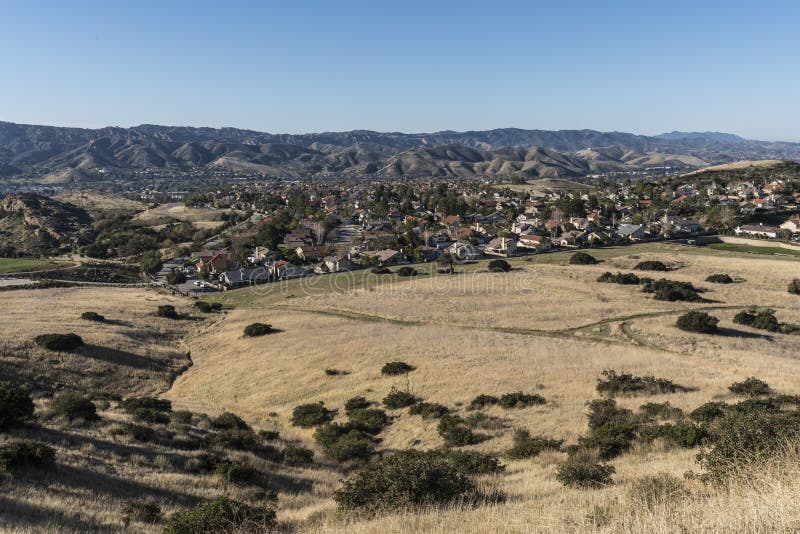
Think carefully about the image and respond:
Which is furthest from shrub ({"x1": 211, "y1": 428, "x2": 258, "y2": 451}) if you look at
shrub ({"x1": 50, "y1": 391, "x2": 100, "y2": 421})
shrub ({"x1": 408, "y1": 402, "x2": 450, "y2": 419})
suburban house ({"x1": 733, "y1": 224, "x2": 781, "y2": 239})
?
suburban house ({"x1": 733, "y1": 224, "x2": 781, "y2": 239})

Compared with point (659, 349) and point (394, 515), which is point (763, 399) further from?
point (394, 515)

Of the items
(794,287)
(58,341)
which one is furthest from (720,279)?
(58,341)

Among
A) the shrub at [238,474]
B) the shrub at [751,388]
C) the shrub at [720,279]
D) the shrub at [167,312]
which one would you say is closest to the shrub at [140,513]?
the shrub at [238,474]

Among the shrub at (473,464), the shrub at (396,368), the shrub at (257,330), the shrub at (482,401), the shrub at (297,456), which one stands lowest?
the shrub at (257,330)

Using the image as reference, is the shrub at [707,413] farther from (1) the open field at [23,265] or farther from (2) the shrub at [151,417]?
(1) the open field at [23,265]

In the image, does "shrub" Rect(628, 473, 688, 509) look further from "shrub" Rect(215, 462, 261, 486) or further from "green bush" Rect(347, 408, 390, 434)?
"green bush" Rect(347, 408, 390, 434)

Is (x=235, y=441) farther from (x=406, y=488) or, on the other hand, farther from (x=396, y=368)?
(x=396, y=368)

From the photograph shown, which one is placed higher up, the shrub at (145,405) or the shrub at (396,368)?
the shrub at (145,405)
